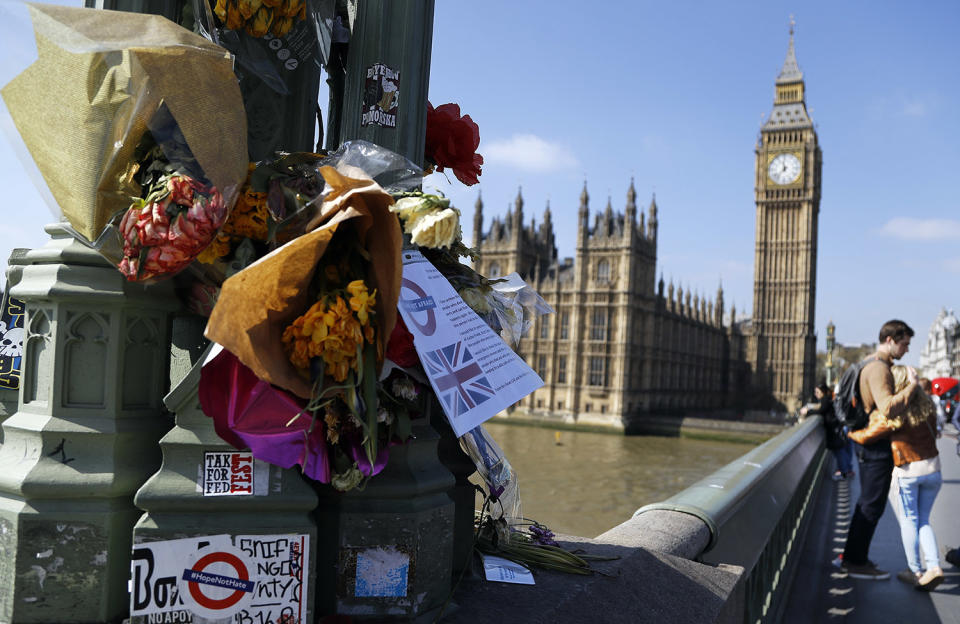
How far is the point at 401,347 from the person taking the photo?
4.56ft

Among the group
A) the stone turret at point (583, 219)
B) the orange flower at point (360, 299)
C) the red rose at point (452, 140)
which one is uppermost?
the stone turret at point (583, 219)

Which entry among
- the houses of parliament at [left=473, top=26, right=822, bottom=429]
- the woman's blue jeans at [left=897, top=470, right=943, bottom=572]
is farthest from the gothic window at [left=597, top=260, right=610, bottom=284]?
the woman's blue jeans at [left=897, top=470, right=943, bottom=572]

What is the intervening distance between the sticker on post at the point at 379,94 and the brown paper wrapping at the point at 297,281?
16.2 inches

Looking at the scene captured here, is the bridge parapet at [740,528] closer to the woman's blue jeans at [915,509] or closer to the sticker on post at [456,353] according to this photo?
the woman's blue jeans at [915,509]

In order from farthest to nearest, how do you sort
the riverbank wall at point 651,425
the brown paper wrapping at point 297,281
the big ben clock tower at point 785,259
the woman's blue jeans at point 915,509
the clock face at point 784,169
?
1. the clock face at point 784,169
2. the big ben clock tower at point 785,259
3. the riverbank wall at point 651,425
4. the woman's blue jeans at point 915,509
5. the brown paper wrapping at point 297,281

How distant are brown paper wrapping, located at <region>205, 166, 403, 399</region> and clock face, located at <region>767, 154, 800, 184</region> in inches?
2356

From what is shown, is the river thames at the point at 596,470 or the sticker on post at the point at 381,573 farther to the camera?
the river thames at the point at 596,470

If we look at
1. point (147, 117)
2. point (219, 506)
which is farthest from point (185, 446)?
point (147, 117)

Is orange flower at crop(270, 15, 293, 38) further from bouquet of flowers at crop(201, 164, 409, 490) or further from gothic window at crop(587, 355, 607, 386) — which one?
gothic window at crop(587, 355, 607, 386)

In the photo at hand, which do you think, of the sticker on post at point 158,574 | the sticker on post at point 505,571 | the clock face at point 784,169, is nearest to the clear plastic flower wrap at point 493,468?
the sticker on post at point 505,571

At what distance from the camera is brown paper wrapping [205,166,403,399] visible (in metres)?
1.14

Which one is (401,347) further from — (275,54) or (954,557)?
(954,557)

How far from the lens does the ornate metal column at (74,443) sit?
4.14 ft

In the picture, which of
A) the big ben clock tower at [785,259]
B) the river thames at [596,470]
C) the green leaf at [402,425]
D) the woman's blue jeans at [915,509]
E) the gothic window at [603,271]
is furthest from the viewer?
the big ben clock tower at [785,259]
